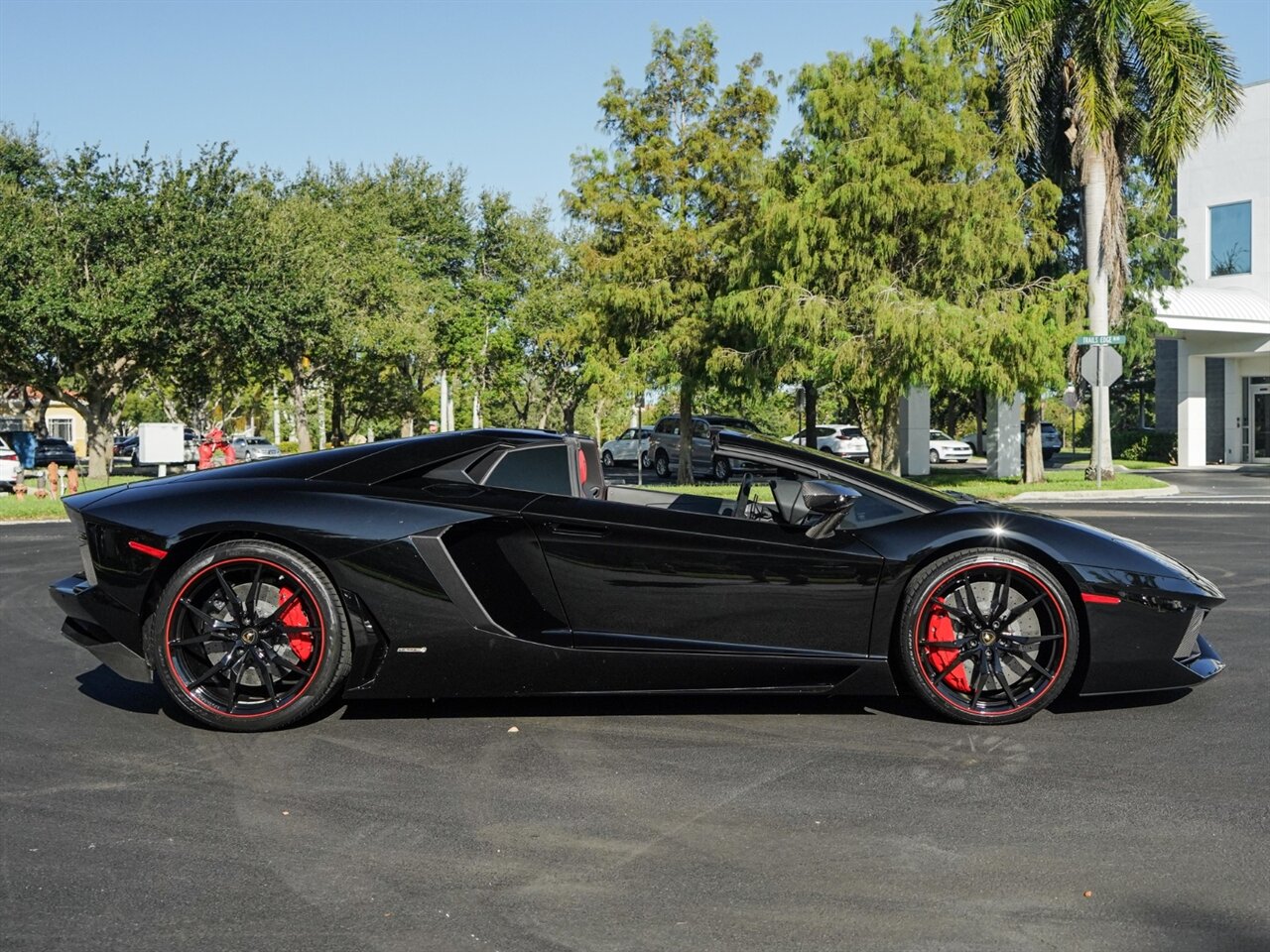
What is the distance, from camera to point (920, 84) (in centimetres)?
2462

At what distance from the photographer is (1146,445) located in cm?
4541

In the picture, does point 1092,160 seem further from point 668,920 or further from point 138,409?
point 138,409

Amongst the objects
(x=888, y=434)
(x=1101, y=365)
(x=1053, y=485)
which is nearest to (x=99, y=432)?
(x=888, y=434)

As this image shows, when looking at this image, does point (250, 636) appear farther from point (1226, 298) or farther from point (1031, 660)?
point (1226, 298)

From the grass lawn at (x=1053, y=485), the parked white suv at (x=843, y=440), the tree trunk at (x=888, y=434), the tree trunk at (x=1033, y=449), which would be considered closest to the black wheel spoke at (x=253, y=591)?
the grass lawn at (x=1053, y=485)

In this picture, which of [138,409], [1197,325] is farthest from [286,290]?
[138,409]

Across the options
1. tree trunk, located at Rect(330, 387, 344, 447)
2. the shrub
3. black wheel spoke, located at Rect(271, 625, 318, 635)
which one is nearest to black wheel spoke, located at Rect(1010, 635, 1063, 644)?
black wheel spoke, located at Rect(271, 625, 318, 635)

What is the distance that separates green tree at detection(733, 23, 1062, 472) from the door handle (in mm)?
18680

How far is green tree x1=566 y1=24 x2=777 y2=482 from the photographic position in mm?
28844

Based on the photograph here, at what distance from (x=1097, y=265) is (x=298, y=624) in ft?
82.9

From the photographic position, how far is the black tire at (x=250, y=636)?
16.6 ft

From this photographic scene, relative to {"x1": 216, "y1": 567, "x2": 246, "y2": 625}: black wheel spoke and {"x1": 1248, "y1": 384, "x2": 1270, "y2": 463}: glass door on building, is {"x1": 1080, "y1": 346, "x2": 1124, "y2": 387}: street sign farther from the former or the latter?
{"x1": 216, "y1": 567, "x2": 246, "y2": 625}: black wheel spoke

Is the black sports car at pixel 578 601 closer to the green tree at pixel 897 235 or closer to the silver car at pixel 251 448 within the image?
the green tree at pixel 897 235

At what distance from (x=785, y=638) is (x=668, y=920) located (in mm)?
2017
